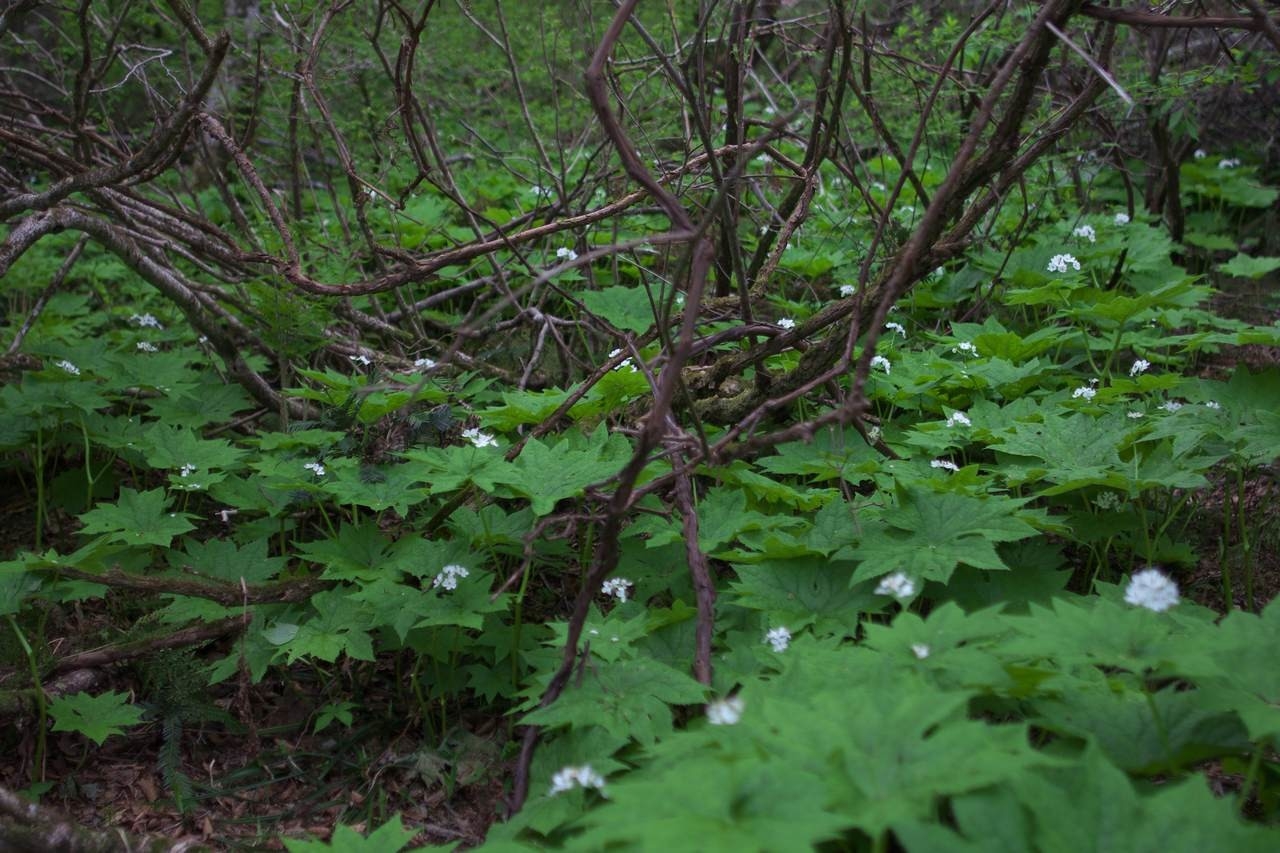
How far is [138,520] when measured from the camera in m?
2.94

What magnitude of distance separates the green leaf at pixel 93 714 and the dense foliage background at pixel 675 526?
0.02m

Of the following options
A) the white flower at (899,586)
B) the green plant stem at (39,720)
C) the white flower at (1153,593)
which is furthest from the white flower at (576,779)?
the green plant stem at (39,720)

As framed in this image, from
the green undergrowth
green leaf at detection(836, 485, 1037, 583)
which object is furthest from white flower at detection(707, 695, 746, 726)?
green leaf at detection(836, 485, 1037, 583)

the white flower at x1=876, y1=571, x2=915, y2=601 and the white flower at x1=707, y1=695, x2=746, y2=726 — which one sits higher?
the white flower at x1=707, y1=695, x2=746, y2=726

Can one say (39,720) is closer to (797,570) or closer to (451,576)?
(451,576)

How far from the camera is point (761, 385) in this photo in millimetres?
3277

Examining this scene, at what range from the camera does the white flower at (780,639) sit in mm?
2195

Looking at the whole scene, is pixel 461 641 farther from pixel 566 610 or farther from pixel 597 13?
pixel 597 13

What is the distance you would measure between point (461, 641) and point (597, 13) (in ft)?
20.0

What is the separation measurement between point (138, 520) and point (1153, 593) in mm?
2782

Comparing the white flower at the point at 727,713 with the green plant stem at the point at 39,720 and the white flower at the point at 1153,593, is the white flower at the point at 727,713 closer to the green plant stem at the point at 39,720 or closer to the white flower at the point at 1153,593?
the white flower at the point at 1153,593

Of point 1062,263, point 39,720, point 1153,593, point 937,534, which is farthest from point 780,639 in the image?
point 1062,263

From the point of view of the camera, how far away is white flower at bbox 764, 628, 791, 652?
2195mm

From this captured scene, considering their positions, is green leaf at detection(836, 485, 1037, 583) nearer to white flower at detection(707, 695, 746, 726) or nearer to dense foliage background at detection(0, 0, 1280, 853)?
dense foliage background at detection(0, 0, 1280, 853)
